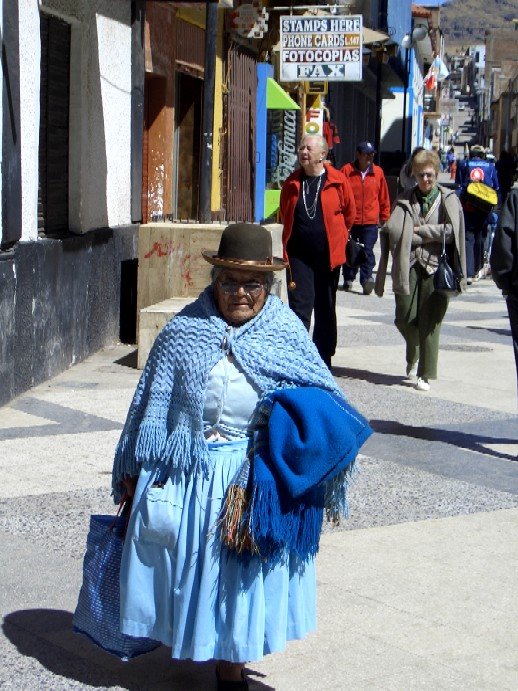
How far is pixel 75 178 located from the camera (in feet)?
39.4

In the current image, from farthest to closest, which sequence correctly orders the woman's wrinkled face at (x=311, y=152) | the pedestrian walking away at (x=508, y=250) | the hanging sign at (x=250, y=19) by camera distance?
the hanging sign at (x=250, y=19) < the woman's wrinkled face at (x=311, y=152) < the pedestrian walking away at (x=508, y=250)

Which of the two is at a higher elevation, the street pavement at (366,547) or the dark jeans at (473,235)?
the dark jeans at (473,235)

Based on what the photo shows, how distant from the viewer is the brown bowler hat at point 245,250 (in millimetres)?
4379

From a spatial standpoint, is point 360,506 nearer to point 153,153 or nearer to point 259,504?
point 259,504

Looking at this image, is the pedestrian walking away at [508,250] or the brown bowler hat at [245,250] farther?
the pedestrian walking away at [508,250]

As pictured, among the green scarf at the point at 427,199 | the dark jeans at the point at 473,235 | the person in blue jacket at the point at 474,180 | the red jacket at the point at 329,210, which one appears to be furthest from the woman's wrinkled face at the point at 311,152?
the person in blue jacket at the point at 474,180

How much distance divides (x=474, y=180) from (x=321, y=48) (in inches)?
155

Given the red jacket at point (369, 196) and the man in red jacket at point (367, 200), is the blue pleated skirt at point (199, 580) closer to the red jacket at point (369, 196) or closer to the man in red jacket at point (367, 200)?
the man in red jacket at point (367, 200)

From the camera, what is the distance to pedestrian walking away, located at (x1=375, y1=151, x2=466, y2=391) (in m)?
10.6

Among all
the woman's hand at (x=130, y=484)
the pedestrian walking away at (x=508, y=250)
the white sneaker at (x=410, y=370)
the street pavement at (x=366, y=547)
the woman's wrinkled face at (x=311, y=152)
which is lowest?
the street pavement at (x=366, y=547)

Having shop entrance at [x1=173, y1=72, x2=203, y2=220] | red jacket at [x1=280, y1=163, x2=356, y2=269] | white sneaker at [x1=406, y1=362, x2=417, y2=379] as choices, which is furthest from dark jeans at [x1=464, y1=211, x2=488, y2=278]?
red jacket at [x1=280, y1=163, x2=356, y2=269]

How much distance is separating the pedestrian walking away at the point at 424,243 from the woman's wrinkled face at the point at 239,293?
6.16 meters

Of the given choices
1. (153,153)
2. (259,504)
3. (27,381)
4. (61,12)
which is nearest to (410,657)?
(259,504)

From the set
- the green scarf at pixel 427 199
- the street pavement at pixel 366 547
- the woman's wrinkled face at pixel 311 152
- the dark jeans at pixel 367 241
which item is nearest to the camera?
the street pavement at pixel 366 547
